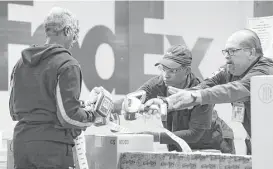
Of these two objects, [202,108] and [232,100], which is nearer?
[232,100]

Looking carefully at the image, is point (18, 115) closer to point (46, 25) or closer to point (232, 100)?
point (46, 25)

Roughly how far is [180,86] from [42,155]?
5.02 feet

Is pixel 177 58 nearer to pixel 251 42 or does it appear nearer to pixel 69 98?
pixel 251 42

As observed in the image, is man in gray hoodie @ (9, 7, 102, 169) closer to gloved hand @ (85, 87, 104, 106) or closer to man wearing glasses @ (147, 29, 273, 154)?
gloved hand @ (85, 87, 104, 106)

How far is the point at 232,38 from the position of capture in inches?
125

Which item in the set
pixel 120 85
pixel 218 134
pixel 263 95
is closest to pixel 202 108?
pixel 218 134

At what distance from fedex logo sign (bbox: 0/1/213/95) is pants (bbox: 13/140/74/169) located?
7.92ft

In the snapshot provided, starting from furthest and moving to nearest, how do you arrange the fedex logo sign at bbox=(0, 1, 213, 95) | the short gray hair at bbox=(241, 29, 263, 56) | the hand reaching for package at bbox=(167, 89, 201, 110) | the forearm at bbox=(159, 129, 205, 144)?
the fedex logo sign at bbox=(0, 1, 213, 95)
the forearm at bbox=(159, 129, 205, 144)
the short gray hair at bbox=(241, 29, 263, 56)
the hand reaching for package at bbox=(167, 89, 201, 110)

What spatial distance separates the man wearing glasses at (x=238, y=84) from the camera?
280 cm

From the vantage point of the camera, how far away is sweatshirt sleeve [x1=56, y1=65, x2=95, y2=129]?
8.18ft

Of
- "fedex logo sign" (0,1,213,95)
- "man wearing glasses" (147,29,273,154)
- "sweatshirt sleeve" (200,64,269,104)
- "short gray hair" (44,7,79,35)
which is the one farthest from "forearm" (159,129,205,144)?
"fedex logo sign" (0,1,213,95)

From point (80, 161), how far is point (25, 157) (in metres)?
0.29

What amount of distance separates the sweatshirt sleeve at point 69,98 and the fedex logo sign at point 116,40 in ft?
7.99

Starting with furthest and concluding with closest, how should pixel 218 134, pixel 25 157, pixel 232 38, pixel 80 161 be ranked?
pixel 218 134 < pixel 232 38 < pixel 80 161 < pixel 25 157
